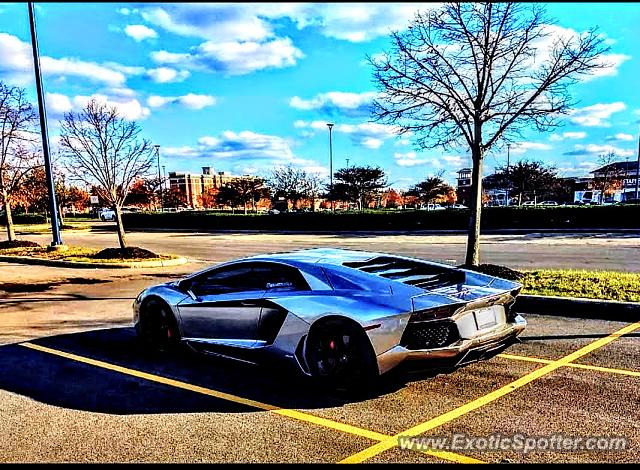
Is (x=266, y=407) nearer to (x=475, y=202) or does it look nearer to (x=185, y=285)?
(x=185, y=285)

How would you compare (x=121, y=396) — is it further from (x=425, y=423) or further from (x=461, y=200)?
(x=461, y=200)

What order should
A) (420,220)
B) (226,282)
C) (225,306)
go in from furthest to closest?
(420,220)
(226,282)
(225,306)

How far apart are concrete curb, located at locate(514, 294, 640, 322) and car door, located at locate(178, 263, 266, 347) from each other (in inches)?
161

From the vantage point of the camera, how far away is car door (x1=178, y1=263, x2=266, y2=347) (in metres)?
5.07

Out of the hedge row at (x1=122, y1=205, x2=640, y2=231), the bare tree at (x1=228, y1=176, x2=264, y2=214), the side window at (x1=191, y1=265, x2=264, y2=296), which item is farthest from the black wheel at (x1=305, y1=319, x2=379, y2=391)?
Result: the bare tree at (x1=228, y1=176, x2=264, y2=214)

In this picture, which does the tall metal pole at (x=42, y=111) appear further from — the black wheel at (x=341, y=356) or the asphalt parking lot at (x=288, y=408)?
the black wheel at (x=341, y=356)

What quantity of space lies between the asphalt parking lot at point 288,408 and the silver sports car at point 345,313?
12.0 inches

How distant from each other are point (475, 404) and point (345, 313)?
129 centimetres

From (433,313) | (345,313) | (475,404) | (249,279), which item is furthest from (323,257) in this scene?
(475,404)

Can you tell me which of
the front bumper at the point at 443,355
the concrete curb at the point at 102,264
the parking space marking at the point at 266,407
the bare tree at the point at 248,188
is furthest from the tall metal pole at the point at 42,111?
the bare tree at the point at 248,188

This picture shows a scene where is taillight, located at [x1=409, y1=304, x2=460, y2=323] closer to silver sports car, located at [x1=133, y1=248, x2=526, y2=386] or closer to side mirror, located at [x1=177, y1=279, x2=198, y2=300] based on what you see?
silver sports car, located at [x1=133, y1=248, x2=526, y2=386]

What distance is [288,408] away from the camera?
4.21 m

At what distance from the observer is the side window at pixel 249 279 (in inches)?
197

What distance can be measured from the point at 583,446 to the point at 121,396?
374 centimetres
